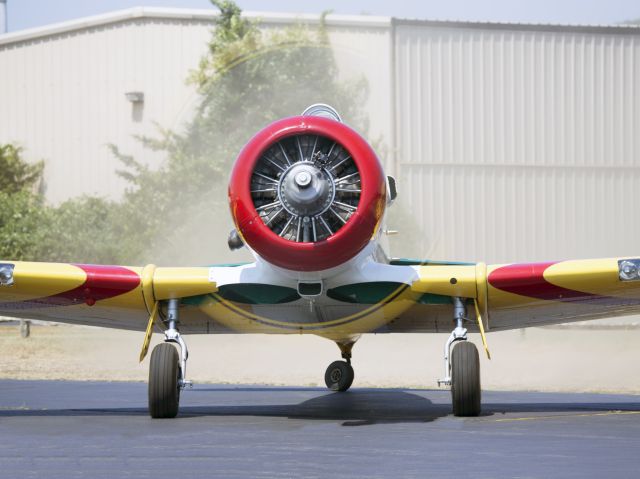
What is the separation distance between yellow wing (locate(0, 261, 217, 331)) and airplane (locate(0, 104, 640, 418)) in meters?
0.01

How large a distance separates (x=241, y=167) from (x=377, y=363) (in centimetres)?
1482

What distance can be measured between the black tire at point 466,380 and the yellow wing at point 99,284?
2547mm

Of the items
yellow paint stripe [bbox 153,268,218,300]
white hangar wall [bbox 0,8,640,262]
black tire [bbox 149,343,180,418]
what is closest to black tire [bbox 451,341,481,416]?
yellow paint stripe [bbox 153,268,218,300]

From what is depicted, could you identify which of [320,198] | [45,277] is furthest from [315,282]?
[45,277]

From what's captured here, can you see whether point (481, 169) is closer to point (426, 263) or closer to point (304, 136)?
point (426, 263)

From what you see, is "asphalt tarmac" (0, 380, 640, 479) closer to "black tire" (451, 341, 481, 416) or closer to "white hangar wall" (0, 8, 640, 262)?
"black tire" (451, 341, 481, 416)

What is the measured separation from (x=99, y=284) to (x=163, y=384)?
57.4 inches

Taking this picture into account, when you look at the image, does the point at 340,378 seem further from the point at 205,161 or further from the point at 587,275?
the point at 205,161

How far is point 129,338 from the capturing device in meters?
30.7

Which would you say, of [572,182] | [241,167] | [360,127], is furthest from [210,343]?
[241,167]

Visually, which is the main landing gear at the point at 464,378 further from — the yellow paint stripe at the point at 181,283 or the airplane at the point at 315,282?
the yellow paint stripe at the point at 181,283

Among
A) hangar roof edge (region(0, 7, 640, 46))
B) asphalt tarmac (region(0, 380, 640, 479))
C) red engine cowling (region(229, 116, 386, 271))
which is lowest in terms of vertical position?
asphalt tarmac (region(0, 380, 640, 479))

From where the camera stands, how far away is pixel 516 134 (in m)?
29.9

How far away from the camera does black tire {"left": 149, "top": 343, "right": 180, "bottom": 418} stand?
495 inches
